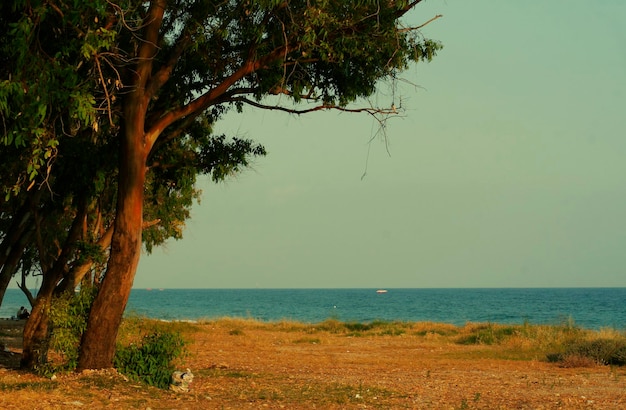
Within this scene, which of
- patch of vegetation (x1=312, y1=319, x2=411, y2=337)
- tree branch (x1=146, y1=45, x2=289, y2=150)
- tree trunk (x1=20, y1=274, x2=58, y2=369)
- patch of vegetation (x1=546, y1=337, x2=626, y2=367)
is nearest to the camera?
tree branch (x1=146, y1=45, x2=289, y2=150)

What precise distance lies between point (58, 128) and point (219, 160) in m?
3.86

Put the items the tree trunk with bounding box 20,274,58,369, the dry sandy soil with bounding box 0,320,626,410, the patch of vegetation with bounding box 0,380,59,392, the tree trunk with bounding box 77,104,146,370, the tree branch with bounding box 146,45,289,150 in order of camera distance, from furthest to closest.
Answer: the tree trunk with bounding box 20,274,58,369 < the tree branch with bounding box 146,45,289,150 < the tree trunk with bounding box 77,104,146,370 < the dry sandy soil with bounding box 0,320,626,410 < the patch of vegetation with bounding box 0,380,59,392

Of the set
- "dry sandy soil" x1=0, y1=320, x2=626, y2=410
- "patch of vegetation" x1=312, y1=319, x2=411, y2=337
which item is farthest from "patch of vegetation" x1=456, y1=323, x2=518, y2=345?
"patch of vegetation" x1=312, y1=319, x2=411, y2=337

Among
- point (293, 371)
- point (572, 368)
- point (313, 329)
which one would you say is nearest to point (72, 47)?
point (293, 371)

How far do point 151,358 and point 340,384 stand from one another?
3722 mm

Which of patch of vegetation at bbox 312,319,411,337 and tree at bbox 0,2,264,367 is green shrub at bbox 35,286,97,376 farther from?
patch of vegetation at bbox 312,319,411,337

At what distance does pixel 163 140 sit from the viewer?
626 inches

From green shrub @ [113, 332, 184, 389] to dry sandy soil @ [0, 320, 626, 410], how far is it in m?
0.51

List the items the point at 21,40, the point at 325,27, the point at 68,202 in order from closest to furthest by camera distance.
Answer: the point at 21,40 < the point at 325,27 < the point at 68,202

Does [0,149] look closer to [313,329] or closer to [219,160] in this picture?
[219,160]

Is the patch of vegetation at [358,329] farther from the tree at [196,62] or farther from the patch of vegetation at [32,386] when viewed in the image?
the patch of vegetation at [32,386]

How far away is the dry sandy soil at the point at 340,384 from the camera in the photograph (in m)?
12.2

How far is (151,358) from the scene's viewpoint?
1423 cm

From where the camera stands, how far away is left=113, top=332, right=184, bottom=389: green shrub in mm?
13927
